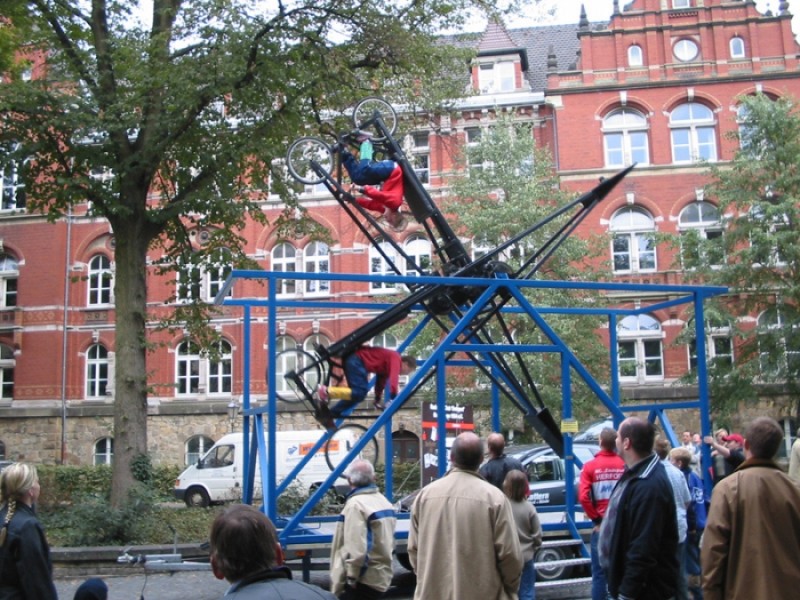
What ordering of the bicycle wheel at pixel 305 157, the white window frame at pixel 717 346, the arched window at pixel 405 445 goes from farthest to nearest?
the arched window at pixel 405 445 < the white window frame at pixel 717 346 < the bicycle wheel at pixel 305 157

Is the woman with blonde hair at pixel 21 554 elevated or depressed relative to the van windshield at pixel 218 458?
elevated

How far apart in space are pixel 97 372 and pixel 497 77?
2056 cm

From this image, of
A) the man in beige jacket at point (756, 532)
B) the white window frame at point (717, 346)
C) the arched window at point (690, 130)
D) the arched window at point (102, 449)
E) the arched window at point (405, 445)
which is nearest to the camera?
the man in beige jacket at point (756, 532)

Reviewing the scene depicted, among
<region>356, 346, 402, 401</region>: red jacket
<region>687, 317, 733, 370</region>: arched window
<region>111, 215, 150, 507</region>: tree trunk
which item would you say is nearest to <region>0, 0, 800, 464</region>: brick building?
<region>687, 317, 733, 370</region>: arched window

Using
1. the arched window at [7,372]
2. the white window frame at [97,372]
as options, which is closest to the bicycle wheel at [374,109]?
the white window frame at [97,372]

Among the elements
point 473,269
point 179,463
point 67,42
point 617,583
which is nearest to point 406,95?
point 67,42

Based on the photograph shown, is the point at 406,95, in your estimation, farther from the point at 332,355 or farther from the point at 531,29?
the point at 531,29

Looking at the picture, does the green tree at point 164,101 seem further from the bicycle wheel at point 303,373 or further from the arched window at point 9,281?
the arched window at point 9,281

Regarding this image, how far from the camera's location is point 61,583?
550 inches

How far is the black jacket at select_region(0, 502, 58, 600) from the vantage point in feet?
16.8

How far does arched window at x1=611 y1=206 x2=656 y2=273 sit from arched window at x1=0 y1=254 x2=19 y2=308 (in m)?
24.9

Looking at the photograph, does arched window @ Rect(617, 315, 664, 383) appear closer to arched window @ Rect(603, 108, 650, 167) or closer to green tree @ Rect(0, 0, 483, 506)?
arched window @ Rect(603, 108, 650, 167)

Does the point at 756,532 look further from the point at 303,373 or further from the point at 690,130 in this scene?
the point at 690,130

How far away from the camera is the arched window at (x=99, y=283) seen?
38875mm
